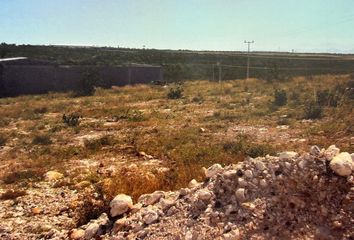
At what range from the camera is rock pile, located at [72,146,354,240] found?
4348 mm

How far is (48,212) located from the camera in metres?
6.77

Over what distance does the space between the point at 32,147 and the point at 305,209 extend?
395 inches

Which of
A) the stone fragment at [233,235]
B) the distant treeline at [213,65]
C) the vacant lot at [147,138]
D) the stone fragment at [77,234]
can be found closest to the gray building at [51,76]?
the distant treeline at [213,65]

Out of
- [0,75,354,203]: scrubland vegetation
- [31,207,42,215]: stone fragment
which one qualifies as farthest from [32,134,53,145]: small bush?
[31,207,42,215]: stone fragment

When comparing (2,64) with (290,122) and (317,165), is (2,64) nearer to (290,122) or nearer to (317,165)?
(290,122)

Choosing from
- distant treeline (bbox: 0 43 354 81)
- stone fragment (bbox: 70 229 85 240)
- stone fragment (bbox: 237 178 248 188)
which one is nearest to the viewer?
stone fragment (bbox: 237 178 248 188)

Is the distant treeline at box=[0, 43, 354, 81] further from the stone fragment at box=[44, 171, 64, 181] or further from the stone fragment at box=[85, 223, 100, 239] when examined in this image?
the stone fragment at box=[85, 223, 100, 239]

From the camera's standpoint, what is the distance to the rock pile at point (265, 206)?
4.35 m

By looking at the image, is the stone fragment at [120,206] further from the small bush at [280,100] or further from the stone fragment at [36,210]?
the small bush at [280,100]

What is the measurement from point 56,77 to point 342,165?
28.1 meters

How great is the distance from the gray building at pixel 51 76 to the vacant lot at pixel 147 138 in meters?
6.02

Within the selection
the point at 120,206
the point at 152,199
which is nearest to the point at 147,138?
the point at 152,199

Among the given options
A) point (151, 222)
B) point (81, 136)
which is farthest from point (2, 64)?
point (151, 222)

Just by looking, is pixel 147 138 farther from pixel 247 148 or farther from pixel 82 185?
pixel 82 185
